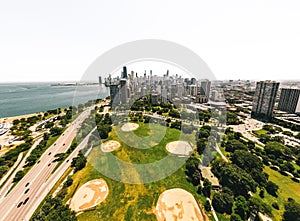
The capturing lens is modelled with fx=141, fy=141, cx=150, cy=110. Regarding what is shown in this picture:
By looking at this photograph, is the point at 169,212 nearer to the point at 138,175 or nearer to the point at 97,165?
the point at 138,175

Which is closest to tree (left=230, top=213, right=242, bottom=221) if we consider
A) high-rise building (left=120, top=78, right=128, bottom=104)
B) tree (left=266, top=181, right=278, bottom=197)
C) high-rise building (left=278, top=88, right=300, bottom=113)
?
tree (left=266, top=181, right=278, bottom=197)

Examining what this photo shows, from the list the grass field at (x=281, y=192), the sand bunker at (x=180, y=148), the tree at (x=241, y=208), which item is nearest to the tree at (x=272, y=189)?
Answer: the grass field at (x=281, y=192)

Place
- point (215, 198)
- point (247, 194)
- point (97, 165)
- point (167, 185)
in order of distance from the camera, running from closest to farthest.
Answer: point (215, 198) → point (247, 194) → point (167, 185) → point (97, 165)

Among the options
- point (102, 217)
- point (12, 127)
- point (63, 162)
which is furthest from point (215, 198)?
point (12, 127)

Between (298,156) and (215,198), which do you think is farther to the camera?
(298,156)

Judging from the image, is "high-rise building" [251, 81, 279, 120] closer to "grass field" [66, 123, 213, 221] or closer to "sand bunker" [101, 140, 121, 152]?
"grass field" [66, 123, 213, 221]

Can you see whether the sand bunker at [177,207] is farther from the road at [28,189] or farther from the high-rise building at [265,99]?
the high-rise building at [265,99]
